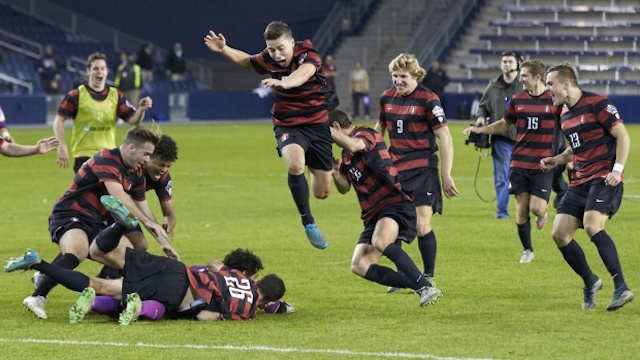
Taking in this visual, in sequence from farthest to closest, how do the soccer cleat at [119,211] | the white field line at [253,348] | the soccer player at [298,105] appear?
1. the soccer player at [298,105]
2. the soccer cleat at [119,211]
3. the white field line at [253,348]

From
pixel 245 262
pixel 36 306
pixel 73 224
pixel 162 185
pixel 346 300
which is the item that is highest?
pixel 162 185

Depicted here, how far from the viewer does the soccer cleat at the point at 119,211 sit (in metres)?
10.1

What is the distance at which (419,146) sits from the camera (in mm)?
12984

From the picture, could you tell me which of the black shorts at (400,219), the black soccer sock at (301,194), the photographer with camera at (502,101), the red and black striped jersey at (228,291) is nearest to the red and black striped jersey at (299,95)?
the black soccer sock at (301,194)

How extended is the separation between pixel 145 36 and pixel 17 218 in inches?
1449

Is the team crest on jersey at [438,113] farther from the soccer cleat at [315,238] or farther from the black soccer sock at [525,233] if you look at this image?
the black soccer sock at [525,233]

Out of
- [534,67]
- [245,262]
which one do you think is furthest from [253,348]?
[534,67]

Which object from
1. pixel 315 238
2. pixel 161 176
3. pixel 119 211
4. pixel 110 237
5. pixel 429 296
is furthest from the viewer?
pixel 315 238

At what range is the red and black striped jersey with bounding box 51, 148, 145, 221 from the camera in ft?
35.5

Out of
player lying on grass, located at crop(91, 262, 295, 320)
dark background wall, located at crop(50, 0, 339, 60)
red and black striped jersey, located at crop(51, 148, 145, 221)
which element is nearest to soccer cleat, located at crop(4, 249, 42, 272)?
player lying on grass, located at crop(91, 262, 295, 320)

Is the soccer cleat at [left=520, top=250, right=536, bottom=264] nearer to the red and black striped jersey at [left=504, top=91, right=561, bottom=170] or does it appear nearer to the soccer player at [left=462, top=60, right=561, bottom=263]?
the soccer player at [left=462, top=60, right=561, bottom=263]

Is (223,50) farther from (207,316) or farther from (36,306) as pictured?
(36,306)

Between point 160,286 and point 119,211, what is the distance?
2.27ft

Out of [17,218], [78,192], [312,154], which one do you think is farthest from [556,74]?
[17,218]
